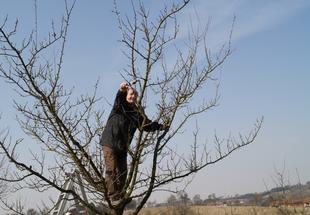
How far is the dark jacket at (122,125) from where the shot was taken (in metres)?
4.45

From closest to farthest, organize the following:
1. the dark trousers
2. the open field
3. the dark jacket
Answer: the dark trousers → the dark jacket → the open field

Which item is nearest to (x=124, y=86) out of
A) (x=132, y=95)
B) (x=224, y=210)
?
(x=132, y=95)

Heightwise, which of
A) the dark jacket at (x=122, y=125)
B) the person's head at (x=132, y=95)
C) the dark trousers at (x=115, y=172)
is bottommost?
the dark trousers at (x=115, y=172)

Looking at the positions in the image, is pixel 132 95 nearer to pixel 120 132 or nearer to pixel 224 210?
pixel 120 132

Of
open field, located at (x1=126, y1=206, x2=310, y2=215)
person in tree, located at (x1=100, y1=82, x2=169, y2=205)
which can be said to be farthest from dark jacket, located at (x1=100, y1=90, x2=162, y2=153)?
open field, located at (x1=126, y1=206, x2=310, y2=215)

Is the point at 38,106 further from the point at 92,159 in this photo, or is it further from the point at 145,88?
the point at 145,88

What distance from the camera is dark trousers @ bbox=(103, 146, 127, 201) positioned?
4223mm

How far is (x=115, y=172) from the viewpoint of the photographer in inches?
172

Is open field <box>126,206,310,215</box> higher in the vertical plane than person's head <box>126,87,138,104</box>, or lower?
lower

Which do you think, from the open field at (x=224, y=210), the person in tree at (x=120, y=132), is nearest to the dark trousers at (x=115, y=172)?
the person in tree at (x=120, y=132)

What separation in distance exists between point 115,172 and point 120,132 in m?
0.47

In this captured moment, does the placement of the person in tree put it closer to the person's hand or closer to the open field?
the person's hand

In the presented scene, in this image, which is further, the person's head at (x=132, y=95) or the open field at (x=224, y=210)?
the open field at (x=224, y=210)

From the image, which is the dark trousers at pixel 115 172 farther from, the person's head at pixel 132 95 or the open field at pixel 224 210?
the open field at pixel 224 210
